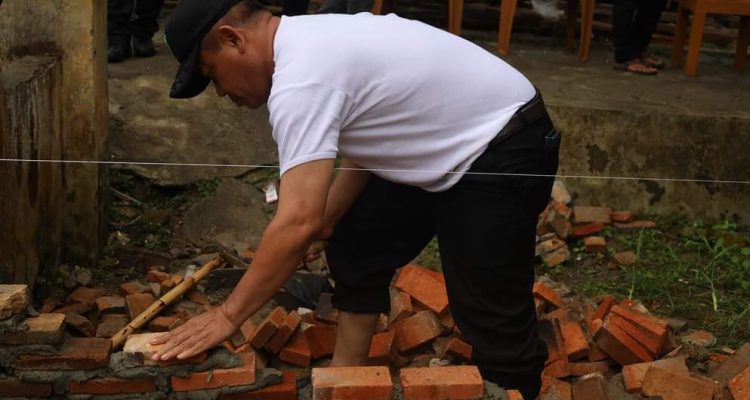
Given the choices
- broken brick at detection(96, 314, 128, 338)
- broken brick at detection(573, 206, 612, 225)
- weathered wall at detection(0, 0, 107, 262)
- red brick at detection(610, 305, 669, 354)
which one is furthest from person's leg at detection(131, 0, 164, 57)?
red brick at detection(610, 305, 669, 354)

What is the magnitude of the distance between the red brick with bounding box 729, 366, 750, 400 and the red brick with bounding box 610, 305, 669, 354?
1.48 ft

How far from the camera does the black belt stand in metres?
3.05

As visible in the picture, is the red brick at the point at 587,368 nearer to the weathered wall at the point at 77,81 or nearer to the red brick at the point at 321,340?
the red brick at the point at 321,340

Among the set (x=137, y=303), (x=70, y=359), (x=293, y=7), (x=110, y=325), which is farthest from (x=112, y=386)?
(x=293, y=7)

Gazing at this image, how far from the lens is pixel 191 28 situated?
2.75 m

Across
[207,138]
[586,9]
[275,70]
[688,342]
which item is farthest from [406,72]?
[586,9]

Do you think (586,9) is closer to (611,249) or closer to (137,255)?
(611,249)

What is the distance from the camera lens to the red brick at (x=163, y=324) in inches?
165

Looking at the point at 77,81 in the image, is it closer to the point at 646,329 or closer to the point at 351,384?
the point at 351,384

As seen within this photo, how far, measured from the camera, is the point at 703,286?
5.02 m

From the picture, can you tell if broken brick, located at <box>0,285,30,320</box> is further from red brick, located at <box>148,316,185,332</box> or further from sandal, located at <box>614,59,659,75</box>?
sandal, located at <box>614,59,659,75</box>

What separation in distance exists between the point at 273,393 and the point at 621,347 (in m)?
1.75

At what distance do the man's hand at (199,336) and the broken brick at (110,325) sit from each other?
131 cm

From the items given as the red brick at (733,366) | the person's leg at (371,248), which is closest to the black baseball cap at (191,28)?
the person's leg at (371,248)
